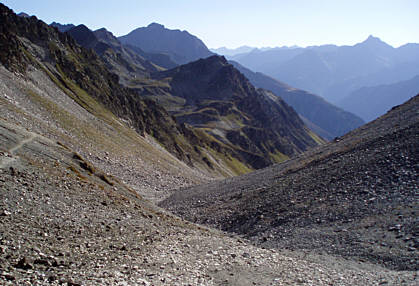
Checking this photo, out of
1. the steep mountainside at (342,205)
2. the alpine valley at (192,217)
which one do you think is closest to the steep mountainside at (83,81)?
the alpine valley at (192,217)

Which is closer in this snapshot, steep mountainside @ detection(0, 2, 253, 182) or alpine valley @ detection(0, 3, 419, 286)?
alpine valley @ detection(0, 3, 419, 286)

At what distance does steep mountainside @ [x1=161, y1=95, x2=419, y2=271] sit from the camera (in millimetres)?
22547

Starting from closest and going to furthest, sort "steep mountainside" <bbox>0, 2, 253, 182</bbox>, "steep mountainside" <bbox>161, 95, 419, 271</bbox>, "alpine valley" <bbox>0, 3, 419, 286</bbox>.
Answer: "alpine valley" <bbox>0, 3, 419, 286</bbox>, "steep mountainside" <bbox>161, 95, 419, 271</bbox>, "steep mountainside" <bbox>0, 2, 253, 182</bbox>

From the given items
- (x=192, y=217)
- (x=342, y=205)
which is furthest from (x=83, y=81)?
(x=342, y=205)

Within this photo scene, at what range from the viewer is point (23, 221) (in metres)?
16.1

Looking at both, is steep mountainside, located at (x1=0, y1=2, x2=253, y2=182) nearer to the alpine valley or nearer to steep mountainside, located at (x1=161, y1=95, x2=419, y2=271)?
the alpine valley

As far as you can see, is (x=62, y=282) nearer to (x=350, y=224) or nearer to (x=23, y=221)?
(x=23, y=221)

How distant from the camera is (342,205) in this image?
29391 millimetres

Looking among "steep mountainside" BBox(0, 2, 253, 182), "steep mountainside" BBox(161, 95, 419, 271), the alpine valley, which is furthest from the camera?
"steep mountainside" BBox(0, 2, 253, 182)

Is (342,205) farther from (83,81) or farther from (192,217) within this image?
(83,81)

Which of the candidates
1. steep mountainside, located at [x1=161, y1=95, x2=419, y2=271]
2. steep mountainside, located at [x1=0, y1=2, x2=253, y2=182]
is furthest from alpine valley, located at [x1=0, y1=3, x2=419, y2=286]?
steep mountainside, located at [x1=0, y1=2, x2=253, y2=182]

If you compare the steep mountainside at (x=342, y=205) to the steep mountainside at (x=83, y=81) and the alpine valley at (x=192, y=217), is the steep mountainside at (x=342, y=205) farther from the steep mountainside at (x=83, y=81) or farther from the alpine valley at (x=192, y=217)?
the steep mountainside at (x=83, y=81)

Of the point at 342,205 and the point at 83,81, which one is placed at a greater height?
the point at 83,81

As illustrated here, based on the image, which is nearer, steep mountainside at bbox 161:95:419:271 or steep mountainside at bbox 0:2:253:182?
steep mountainside at bbox 161:95:419:271
